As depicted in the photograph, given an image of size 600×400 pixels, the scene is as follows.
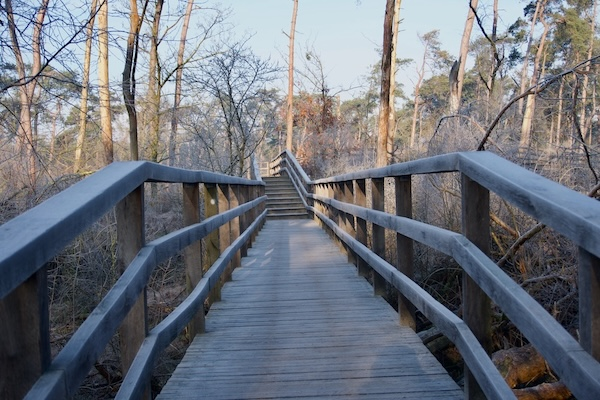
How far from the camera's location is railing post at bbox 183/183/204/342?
12.4 ft

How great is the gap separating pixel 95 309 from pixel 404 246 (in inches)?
93.1

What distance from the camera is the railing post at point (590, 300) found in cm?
152

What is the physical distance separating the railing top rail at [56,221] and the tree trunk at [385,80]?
38.4ft

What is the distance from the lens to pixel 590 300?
1.54 meters

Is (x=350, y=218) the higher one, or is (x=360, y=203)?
(x=360, y=203)

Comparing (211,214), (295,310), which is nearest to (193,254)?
(211,214)

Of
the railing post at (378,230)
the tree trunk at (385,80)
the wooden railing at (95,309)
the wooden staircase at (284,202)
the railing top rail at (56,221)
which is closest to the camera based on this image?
the railing top rail at (56,221)

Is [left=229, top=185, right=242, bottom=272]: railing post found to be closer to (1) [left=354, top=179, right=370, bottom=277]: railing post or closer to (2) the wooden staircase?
(1) [left=354, top=179, right=370, bottom=277]: railing post

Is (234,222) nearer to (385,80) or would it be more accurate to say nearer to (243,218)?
(243,218)

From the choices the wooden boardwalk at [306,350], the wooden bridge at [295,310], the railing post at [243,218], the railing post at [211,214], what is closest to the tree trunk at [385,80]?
the railing post at [243,218]

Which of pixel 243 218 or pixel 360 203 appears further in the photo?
pixel 243 218

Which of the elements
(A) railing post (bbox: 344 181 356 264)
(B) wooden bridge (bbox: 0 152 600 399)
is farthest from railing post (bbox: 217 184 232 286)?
(A) railing post (bbox: 344 181 356 264)

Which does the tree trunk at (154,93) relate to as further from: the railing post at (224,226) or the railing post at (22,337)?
the railing post at (22,337)

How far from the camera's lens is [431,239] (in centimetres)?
302
